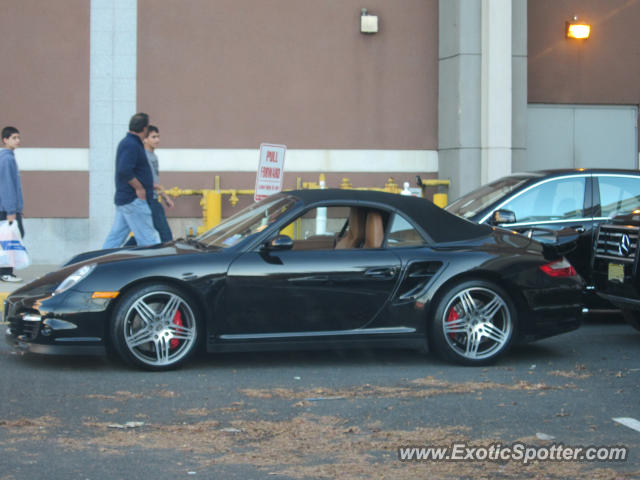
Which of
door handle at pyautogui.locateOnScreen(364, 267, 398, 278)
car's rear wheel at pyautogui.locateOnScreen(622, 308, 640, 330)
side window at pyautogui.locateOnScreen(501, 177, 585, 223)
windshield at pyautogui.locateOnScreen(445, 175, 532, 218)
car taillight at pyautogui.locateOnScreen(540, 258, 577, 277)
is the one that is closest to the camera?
door handle at pyautogui.locateOnScreen(364, 267, 398, 278)

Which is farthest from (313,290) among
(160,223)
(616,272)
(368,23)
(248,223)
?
(368,23)

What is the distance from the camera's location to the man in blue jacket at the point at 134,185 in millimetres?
10414

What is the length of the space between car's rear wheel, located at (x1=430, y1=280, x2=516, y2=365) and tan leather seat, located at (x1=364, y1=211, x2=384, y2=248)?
656mm

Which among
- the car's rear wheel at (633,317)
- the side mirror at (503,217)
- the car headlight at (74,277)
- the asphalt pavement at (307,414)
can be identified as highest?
the side mirror at (503,217)

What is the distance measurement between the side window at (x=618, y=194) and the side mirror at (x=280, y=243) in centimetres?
387

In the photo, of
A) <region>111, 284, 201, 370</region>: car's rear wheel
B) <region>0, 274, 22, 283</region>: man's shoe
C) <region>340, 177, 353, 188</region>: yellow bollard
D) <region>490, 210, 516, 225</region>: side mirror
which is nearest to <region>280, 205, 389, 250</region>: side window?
<region>111, 284, 201, 370</region>: car's rear wheel

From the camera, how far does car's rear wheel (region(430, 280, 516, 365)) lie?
290 inches

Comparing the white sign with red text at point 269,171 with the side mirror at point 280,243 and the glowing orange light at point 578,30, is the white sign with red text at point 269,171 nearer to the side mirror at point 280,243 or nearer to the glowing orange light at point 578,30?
the side mirror at point 280,243

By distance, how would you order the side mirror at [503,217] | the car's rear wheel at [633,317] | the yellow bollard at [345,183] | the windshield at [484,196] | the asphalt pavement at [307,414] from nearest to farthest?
the asphalt pavement at [307,414]
the car's rear wheel at [633,317]
the side mirror at [503,217]
the windshield at [484,196]
the yellow bollard at [345,183]

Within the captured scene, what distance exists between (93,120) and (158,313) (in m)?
8.73

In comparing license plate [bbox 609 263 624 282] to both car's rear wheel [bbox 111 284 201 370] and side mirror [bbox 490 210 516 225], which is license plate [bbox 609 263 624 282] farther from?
car's rear wheel [bbox 111 284 201 370]

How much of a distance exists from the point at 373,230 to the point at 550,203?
112 inches

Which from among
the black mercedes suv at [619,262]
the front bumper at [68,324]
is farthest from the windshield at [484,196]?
the front bumper at [68,324]

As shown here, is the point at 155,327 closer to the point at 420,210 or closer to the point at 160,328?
the point at 160,328
